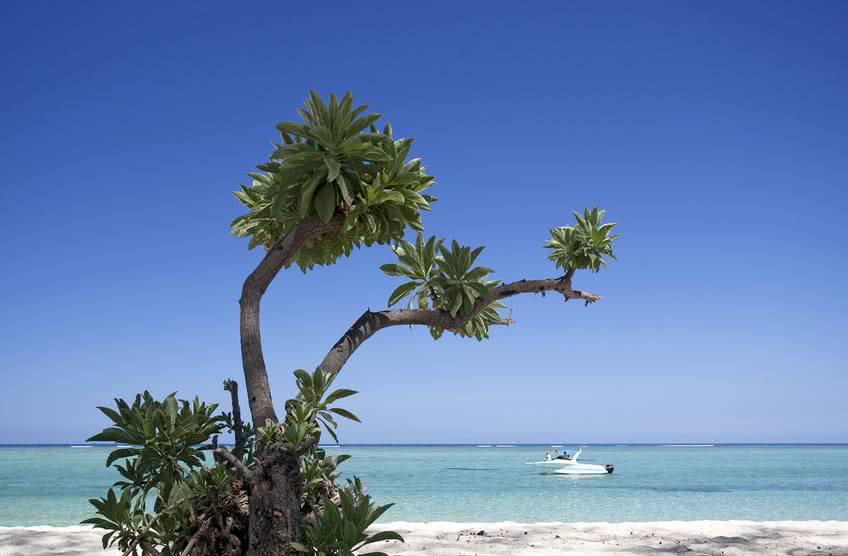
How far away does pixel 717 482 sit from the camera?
1251 inches

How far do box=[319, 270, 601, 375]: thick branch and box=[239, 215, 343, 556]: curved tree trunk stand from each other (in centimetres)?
45

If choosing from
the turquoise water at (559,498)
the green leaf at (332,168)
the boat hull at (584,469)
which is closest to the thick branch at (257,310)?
the green leaf at (332,168)

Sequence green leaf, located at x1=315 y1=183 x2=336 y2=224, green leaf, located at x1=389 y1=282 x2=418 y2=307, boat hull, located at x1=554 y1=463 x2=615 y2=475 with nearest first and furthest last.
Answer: green leaf, located at x1=315 y1=183 x2=336 y2=224
green leaf, located at x1=389 y1=282 x2=418 y2=307
boat hull, located at x1=554 y1=463 x2=615 y2=475

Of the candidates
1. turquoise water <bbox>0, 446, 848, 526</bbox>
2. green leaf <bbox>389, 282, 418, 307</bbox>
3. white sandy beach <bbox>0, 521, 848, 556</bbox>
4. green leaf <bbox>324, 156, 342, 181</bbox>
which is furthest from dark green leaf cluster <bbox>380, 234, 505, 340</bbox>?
turquoise water <bbox>0, 446, 848, 526</bbox>

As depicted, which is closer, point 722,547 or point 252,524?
point 252,524

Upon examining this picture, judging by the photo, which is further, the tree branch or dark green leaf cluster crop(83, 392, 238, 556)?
the tree branch

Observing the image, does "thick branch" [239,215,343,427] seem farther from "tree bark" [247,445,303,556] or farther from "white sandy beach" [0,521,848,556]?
"white sandy beach" [0,521,848,556]

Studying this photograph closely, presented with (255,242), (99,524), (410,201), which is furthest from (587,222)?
(99,524)

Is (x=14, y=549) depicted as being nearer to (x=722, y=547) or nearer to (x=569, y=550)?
(x=569, y=550)

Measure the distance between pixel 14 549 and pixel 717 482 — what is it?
30.4 meters

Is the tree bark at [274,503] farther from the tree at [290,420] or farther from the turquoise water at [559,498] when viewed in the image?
the turquoise water at [559,498]

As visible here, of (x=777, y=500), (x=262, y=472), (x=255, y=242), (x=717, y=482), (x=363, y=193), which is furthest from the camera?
(x=717, y=482)

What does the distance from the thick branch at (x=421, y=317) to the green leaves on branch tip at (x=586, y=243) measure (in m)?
0.14

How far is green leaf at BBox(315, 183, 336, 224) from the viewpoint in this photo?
425 centimetres
